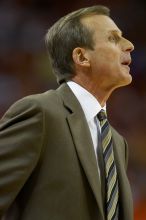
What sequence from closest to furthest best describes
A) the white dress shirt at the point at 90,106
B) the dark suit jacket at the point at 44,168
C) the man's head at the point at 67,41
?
the dark suit jacket at the point at 44,168, the white dress shirt at the point at 90,106, the man's head at the point at 67,41

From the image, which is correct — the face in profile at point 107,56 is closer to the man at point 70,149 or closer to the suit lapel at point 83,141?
the man at point 70,149

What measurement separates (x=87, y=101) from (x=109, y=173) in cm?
16

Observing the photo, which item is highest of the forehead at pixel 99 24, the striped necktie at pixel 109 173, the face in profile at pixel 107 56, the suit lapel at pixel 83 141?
the forehead at pixel 99 24

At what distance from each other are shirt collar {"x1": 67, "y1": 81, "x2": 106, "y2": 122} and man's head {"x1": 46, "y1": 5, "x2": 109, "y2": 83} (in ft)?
0.18

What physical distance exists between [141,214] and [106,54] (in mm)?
923

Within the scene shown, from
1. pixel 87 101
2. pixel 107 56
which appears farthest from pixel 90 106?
pixel 107 56

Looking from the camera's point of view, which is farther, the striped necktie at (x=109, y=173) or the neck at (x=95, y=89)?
the neck at (x=95, y=89)

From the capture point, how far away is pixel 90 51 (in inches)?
44.4

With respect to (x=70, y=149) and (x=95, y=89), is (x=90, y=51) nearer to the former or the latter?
(x=95, y=89)

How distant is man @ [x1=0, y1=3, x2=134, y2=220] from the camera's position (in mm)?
892

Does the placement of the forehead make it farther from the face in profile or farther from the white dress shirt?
the white dress shirt

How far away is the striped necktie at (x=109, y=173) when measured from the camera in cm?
96

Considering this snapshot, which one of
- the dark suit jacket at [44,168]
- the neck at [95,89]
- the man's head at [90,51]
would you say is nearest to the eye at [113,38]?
the man's head at [90,51]

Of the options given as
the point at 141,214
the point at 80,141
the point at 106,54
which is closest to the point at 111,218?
the point at 80,141
